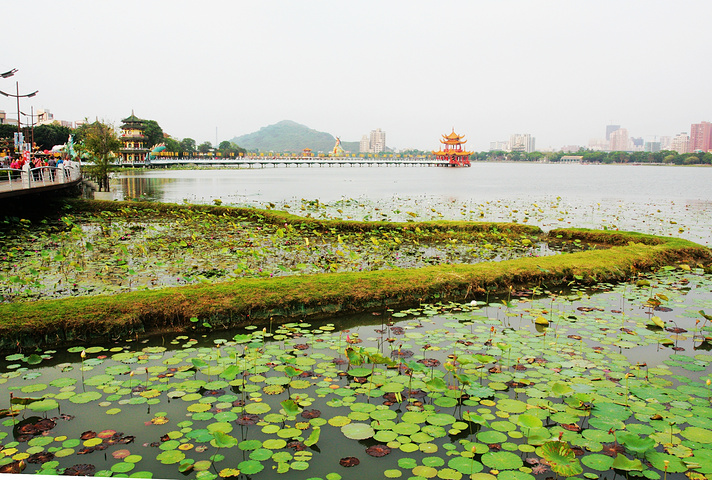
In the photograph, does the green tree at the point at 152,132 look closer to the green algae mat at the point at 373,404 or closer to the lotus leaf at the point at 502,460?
the green algae mat at the point at 373,404

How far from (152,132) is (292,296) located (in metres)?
73.8

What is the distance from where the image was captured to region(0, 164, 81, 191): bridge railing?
11961 mm

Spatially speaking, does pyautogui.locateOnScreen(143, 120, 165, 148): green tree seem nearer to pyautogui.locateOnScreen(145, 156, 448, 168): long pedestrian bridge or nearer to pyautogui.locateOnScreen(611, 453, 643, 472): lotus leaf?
pyautogui.locateOnScreen(145, 156, 448, 168): long pedestrian bridge

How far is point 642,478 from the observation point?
266 cm

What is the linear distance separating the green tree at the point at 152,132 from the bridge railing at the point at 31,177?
54828 mm

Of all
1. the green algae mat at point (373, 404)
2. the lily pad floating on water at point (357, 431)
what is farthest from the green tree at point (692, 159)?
the lily pad floating on water at point (357, 431)

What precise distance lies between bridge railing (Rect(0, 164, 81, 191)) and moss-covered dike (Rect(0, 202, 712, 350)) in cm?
763

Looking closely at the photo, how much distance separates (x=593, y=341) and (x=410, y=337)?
1804 mm

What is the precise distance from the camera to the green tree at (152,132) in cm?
6950

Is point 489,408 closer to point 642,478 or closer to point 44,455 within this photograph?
point 642,478

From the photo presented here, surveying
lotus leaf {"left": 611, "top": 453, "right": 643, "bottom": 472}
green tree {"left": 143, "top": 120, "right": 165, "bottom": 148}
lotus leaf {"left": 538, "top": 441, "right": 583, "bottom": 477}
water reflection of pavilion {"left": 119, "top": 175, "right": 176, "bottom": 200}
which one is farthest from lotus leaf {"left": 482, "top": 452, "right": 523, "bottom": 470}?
green tree {"left": 143, "top": 120, "right": 165, "bottom": 148}

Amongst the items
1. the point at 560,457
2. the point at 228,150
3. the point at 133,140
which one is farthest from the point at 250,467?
the point at 228,150

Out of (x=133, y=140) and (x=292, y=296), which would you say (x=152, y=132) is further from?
(x=292, y=296)

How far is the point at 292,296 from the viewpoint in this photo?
18.1ft
